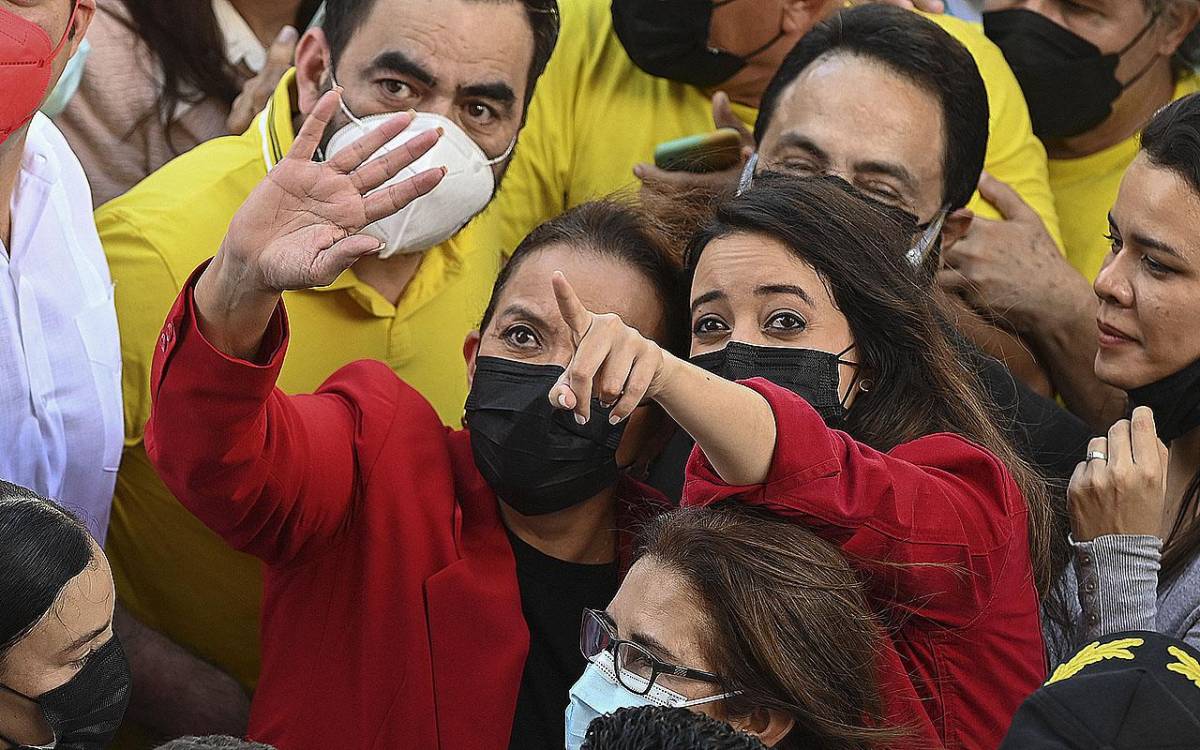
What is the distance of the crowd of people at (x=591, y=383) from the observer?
209 cm

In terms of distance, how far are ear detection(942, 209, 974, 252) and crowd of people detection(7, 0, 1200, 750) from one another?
0.02 meters

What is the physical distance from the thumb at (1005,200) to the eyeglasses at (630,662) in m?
1.95

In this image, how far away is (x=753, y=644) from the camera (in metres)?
2.07

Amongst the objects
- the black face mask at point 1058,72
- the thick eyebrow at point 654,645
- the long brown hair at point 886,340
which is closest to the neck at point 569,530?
the long brown hair at point 886,340

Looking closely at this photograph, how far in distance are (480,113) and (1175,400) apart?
5.05ft

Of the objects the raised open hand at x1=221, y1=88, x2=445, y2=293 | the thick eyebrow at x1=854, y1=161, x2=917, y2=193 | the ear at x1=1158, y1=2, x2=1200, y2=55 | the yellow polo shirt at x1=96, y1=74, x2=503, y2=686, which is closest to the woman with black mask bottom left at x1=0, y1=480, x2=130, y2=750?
the raised open hand at x1=221, y1=88, x2=445, y2=293

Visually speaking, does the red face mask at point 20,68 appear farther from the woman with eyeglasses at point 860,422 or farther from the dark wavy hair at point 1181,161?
the dark wavy hair at point 1181,161

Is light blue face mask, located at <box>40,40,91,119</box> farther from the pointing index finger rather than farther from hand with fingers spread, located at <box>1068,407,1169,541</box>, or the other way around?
hand with fingers spread, located at <box>1068,407,1169,541</box>

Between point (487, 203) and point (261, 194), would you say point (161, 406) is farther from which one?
point (487, 203)

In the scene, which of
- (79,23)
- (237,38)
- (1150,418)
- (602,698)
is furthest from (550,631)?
(237,38)

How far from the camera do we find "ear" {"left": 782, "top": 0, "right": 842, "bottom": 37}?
12.0ft

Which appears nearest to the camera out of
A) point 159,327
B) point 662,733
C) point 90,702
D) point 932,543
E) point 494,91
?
point 662,733

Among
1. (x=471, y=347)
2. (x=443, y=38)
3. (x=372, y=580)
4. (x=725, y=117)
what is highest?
(x=443, y=38)

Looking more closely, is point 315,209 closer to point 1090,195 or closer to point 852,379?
point 852,379
